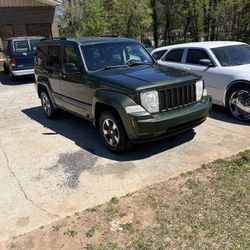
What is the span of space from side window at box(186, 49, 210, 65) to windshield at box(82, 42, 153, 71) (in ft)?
5.63

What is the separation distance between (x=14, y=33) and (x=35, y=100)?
10.9m

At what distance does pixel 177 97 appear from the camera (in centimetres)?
502

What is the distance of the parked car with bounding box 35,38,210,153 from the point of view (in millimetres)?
4738

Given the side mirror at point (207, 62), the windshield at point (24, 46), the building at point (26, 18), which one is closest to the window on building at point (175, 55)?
the side mirror at point (207, 62)

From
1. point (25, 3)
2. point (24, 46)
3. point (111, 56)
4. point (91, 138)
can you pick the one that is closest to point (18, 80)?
point (24, 46)

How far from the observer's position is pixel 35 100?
10242 millimetres

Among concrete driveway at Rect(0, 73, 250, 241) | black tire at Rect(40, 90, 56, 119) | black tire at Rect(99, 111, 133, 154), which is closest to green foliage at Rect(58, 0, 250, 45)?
black tire at Rect(40, 90, 56, 119)

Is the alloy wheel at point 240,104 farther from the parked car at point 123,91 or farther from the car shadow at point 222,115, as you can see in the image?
the parked car at point 123,91

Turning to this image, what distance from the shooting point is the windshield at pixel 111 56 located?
5.75 meters

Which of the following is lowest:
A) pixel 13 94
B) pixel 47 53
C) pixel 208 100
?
pixel 13 94

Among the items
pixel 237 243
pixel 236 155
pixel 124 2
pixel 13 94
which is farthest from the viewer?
pixel 124 2

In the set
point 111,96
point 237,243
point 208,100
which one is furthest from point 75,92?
point 237,243

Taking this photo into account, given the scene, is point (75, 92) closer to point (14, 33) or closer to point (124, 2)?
point (14, 33)

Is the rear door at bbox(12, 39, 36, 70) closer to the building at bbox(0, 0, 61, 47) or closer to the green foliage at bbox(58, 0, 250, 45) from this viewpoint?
the building at bbox(0, 0, 61, 47)
